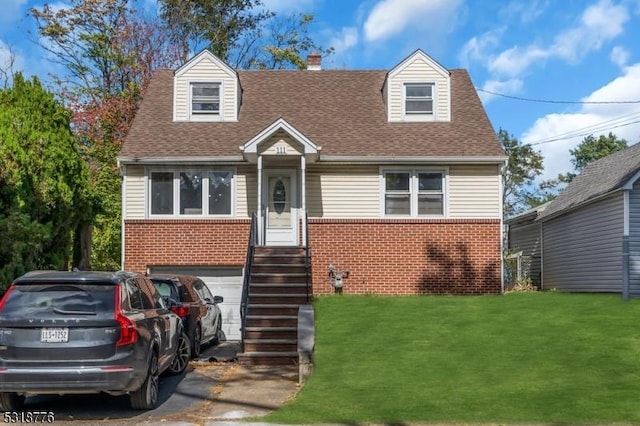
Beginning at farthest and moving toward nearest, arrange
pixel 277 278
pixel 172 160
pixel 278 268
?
pixel 172 160 < pixel 278 268 < pixel 277 278

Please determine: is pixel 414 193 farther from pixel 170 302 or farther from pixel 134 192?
pixel 170 302

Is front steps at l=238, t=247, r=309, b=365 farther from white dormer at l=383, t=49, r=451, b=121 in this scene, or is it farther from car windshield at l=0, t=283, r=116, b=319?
white dormer at l=383, t=49, r=451, b=121

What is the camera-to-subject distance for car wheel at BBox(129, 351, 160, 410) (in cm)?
902

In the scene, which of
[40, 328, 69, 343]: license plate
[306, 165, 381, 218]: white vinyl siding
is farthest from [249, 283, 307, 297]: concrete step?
[40, 328, 69, 343]: license plate

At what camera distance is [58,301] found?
8469mm

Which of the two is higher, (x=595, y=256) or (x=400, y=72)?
(x=400, y=72)

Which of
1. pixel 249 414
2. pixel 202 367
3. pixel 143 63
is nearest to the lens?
pixel 249 414

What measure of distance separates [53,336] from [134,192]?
11.4 m

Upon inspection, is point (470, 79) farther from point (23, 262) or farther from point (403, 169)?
point (23, 262)

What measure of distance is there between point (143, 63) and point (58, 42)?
13.0 feet

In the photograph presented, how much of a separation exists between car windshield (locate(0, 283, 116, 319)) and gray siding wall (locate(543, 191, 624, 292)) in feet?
48.1

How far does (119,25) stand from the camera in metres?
32.7

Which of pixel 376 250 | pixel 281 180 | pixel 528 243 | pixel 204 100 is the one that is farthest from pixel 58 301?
pixel 528 243

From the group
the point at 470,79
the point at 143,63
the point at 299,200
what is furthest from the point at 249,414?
the point at 143,63
